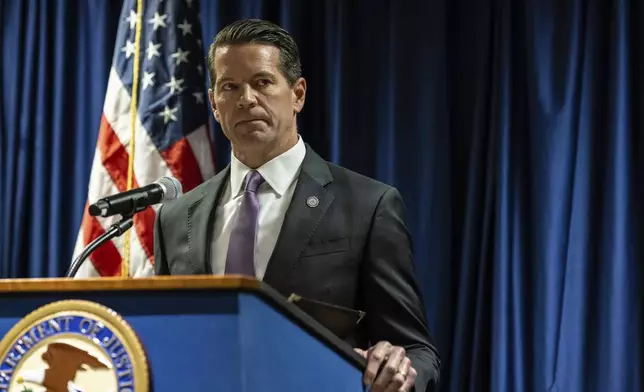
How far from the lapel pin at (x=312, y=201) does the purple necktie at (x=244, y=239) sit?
11 cm

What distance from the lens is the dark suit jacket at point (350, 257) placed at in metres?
1.76

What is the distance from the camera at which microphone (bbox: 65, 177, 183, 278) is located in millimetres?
1446

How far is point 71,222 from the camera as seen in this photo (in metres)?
3.66

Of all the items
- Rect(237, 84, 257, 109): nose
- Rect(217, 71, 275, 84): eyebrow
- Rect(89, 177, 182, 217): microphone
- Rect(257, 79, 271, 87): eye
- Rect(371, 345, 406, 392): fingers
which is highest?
Rect(217, 71, 275, 84): eyebrow

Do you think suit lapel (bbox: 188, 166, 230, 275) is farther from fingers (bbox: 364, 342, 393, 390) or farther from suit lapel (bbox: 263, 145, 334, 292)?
fingers (bbox: 364, 342, 393, 390)

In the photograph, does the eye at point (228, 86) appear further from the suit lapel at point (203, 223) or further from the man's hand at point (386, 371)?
the man's hand at point (386, 371)

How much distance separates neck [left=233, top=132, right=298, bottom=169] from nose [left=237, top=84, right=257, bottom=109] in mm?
97

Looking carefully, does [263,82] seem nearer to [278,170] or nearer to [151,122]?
[278,170]

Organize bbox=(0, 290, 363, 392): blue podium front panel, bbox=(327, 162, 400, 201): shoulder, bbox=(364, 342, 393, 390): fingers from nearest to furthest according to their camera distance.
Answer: bbox=(0, 290, 363, 392): blue podium front panel
bbox=(364, 342, 393, 390): fingers
bbox=(327, 162, 400, 201): shoulder

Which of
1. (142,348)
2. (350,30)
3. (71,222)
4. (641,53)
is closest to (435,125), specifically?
(350,30)

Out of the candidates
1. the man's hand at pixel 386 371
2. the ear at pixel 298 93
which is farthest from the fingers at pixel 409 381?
the ear at pixel 298 93

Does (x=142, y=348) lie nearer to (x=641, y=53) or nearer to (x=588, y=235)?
(x=588, y=235)

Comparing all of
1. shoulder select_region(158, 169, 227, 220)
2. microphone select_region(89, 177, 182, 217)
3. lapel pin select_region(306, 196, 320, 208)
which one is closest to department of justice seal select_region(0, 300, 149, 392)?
→ microphone select_region(89, 177, 182, 217)

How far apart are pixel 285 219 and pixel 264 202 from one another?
119mm
